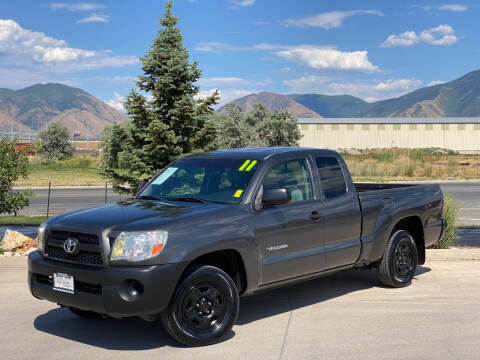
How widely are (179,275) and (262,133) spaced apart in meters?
53.6

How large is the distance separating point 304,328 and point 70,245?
2.40 metres

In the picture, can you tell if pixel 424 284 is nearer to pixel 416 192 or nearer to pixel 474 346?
pixel 416 192

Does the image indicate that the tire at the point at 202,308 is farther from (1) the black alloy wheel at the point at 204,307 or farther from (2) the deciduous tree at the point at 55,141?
(2) the deciduous tree at the point at 55,141

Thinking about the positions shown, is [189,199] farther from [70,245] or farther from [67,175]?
[67,175]

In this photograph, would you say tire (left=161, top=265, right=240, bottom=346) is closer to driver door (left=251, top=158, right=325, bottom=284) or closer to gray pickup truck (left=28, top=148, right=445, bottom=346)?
gray pickup truck (left=28, top=148, right=445, bottom=346)

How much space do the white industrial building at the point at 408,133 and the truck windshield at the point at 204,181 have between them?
3259 inches

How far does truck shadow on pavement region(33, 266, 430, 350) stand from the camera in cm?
603

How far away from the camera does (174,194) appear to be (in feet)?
22.6

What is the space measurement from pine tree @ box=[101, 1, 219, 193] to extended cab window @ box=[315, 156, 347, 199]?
7.44 meters

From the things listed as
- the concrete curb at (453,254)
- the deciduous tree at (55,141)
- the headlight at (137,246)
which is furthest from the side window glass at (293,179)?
the deciduous tree at (55,141)

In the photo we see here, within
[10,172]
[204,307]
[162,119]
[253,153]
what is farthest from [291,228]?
[162,119]

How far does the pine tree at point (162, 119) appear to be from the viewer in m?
14.7

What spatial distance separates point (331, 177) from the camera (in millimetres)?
7391

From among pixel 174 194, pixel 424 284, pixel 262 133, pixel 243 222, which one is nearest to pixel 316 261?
pixel 243 222
